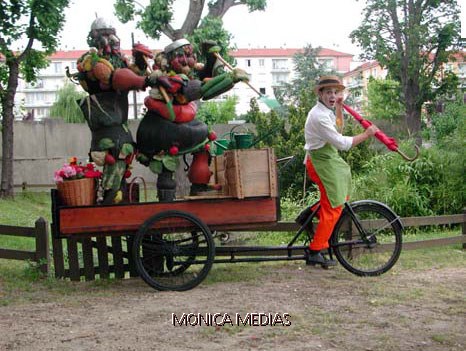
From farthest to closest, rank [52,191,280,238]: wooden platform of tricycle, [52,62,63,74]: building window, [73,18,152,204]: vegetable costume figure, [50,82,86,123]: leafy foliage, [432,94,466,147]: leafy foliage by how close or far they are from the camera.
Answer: [52,62,63,74]: building window, [50,82,86,123]: leafy foliage, [432,94,466,147]: leafy foliage, [73,18,152,204]: vegetable costume figure, [52,191,280,238]: wooden platform of tricycle

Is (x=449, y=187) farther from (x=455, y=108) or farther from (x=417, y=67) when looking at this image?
(x=417, y=67)

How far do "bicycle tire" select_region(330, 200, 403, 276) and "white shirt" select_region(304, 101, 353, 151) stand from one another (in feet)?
2.34

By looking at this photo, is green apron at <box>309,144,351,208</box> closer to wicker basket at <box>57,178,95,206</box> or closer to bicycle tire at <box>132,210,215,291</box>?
bicycle tire at <box>132,210,215,291</box>

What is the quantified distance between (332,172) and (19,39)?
951 centimetres

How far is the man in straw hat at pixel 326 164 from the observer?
19.0ft

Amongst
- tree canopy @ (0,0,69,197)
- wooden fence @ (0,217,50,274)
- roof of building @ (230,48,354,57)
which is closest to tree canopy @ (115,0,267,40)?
tree canopy @ (0,0,69,197)

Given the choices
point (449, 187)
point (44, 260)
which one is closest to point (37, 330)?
point (44, 260)

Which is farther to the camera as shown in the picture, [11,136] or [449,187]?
[11,136]

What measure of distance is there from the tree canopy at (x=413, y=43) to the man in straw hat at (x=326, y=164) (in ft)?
65.3

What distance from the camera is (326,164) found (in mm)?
5852

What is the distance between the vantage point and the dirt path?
13.5ft

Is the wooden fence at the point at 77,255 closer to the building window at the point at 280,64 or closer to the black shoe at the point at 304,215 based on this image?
the black shoe at the point at 304,215

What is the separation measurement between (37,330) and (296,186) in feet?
29.6

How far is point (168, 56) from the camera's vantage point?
5695mm
